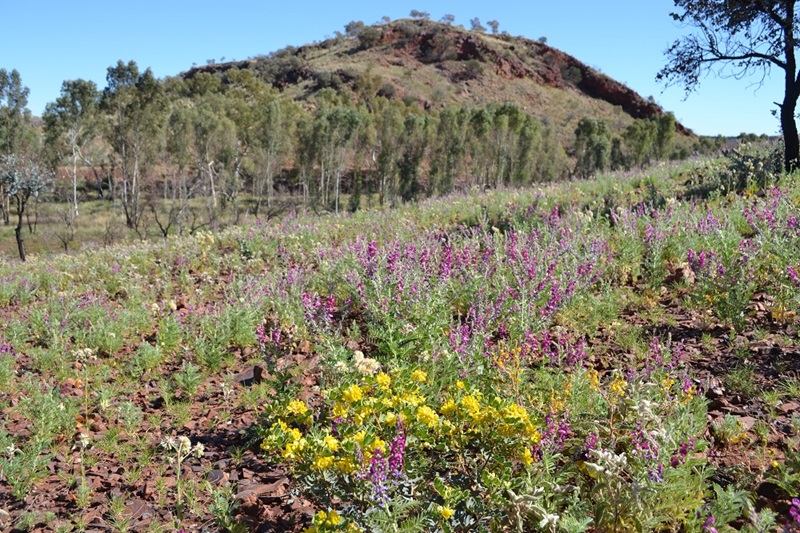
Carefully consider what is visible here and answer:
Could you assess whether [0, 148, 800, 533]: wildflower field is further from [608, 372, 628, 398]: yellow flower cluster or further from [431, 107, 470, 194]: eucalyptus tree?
[431, 107, 470, 194]: eucalyptus tree

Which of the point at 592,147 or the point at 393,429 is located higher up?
the point at 592,147

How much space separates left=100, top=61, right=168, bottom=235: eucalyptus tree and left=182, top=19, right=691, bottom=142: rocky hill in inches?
1887

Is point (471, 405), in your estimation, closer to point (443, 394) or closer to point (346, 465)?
point (346, 465)

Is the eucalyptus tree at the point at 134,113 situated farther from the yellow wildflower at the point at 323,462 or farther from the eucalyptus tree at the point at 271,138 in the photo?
the yellow wildflower at the point at 323,462

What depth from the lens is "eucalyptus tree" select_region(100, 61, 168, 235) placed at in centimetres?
4581

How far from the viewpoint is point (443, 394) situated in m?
3.42

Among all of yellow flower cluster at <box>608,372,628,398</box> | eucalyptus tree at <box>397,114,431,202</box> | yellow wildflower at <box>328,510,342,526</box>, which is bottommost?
yellow wildflower at <box>328,510,342,526</box>

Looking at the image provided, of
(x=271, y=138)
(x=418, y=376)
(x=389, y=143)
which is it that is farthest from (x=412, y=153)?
(x=418, y=376)

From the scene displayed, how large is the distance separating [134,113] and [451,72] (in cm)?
7867

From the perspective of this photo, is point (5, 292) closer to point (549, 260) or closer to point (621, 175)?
point (549, 260)

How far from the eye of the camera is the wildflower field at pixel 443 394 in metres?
2.35

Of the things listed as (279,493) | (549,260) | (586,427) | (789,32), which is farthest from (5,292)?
(789,32)

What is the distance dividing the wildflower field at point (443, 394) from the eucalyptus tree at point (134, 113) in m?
42.3

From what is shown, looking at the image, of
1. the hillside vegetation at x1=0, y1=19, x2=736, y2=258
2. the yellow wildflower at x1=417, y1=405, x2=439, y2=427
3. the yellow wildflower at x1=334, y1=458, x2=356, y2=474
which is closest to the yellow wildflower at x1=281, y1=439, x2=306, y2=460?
the yellow wildflower at x1=334, y1=458, x2=356, y2=474
